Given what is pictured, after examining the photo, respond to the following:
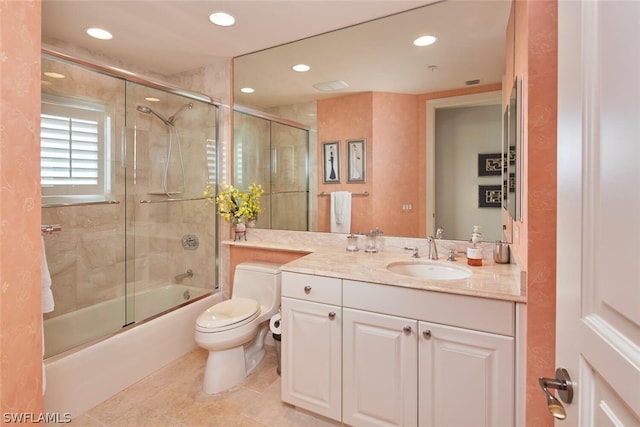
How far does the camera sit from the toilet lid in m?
2.03

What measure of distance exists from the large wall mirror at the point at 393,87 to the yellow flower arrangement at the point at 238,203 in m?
0.53

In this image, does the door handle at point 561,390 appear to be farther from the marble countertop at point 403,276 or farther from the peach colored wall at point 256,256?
the peach colored wall at point 256,256

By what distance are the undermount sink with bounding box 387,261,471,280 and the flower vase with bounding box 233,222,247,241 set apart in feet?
4.60

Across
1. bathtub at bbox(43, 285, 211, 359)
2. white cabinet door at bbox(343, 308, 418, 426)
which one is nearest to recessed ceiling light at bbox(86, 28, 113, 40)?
bathtub at bbox(43, 285, 211, 359)

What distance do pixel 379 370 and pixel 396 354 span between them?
0.13 m

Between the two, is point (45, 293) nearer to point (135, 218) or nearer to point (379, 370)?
point (135, 218)

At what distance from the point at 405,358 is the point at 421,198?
40.0 inches

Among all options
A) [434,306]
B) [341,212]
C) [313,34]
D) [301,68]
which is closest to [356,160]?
[341,212]

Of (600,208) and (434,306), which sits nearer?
(600,208)

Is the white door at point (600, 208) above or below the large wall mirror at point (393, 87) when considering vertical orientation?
below

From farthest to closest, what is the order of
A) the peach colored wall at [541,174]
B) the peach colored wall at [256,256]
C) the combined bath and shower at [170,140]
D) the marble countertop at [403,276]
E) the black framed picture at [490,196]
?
the combined bath and shower at [170,140]
the peach colored wall at [256,256]
the black framed picture at [490,196]
the marble countertop at [403,276]
the peach colored wall at [541,174]

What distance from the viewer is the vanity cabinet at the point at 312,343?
66.6 inches

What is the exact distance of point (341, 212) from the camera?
2414 mm

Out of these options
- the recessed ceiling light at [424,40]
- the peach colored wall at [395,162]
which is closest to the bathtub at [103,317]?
the peach colored wall at [395,162]
